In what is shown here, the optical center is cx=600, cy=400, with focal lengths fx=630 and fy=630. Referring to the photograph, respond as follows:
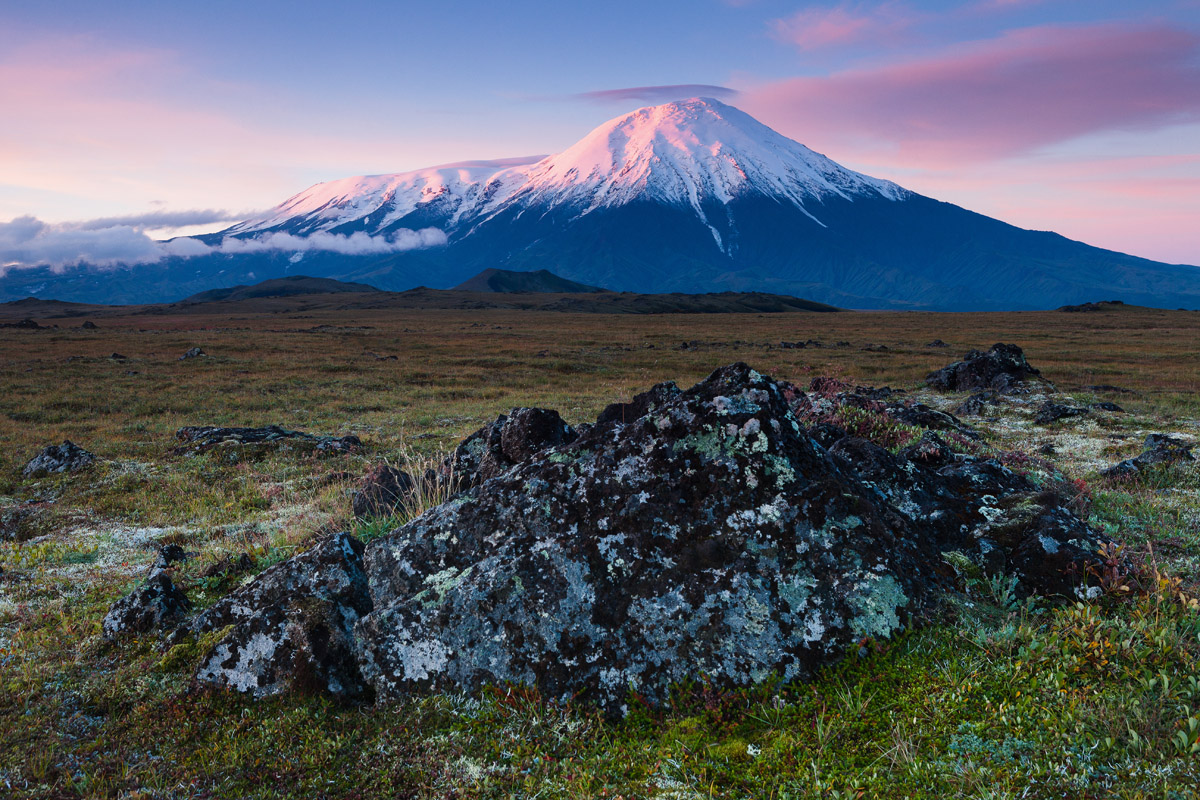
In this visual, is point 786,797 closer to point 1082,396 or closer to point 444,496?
point 444,496

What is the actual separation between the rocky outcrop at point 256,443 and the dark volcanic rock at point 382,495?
7.67 m

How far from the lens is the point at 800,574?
464 cm

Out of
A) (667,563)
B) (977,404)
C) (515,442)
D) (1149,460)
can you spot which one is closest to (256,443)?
(515,442)

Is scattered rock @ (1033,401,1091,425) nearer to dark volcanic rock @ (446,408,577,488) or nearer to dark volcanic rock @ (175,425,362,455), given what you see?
dark volcanic rock @ (446,408,577,488)

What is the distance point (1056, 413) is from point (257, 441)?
25.3m

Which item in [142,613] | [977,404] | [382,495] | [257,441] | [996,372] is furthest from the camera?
[996,372]

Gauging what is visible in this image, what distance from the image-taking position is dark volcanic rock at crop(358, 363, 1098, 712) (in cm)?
447

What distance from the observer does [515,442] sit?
29.6 feet

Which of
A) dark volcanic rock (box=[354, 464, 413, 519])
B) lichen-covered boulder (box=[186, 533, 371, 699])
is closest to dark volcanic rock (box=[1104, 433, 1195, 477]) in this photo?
dark volcanic rock (box=[354, 464, 413, 519])

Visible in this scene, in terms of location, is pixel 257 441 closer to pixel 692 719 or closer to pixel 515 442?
pixel 515 442

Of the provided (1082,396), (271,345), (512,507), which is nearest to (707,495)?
(512,507)

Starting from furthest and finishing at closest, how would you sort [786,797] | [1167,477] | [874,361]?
[874,361] < [1167,477] < [786,797]

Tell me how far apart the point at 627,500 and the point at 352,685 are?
254 cm

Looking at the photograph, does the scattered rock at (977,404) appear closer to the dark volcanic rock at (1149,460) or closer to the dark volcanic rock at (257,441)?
the dark volcanic rock at (1149,460)
